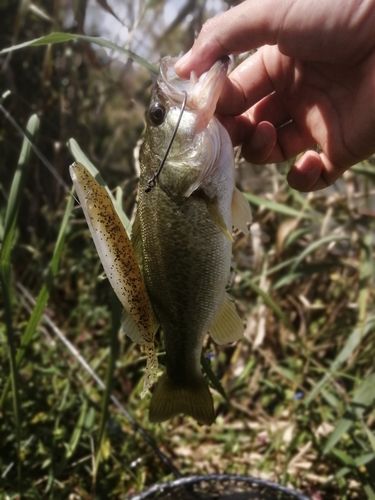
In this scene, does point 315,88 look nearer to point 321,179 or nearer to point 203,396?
point 321,179

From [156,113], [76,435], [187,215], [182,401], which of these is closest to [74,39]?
[156,113]

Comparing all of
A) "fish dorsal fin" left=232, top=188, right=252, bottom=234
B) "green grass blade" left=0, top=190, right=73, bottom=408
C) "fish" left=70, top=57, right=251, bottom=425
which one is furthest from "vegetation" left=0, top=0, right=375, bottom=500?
"fish dorsal fin" left=232, top=188, right=252, bottom=234

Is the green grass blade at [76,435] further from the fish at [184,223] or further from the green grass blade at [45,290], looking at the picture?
the fish at [184,223]

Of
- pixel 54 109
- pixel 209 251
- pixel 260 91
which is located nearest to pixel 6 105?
pixel 54 109

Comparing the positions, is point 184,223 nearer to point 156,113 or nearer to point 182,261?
point 182,261

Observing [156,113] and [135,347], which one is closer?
[156,113]

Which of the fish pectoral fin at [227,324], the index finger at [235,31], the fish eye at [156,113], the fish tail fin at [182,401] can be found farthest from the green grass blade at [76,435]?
the index finger at [235,31]

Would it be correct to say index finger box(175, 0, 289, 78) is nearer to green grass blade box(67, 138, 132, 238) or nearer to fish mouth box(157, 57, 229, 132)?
fish mouth box(157, 57, 229, 132)
